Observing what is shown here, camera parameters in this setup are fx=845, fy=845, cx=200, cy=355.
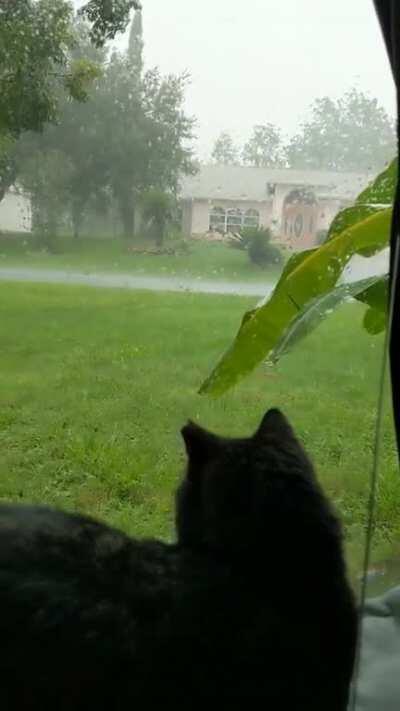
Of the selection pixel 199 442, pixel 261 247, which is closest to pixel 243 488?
pixel 199 442

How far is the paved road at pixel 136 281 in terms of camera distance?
1132 mm

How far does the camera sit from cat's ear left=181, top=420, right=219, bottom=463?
0.69 meters

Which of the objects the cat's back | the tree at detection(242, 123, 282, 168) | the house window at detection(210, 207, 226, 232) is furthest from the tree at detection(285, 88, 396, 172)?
the cat's back

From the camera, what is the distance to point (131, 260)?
1.16 meters

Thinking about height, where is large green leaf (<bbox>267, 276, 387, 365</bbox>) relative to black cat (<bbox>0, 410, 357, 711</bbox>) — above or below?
above

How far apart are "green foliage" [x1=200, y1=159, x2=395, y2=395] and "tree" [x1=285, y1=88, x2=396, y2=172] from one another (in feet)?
0.75

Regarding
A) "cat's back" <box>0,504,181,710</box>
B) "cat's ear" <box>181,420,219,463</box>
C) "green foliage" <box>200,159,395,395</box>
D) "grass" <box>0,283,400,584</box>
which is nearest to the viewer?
"cat's back" <box>0,504,181,710</box>

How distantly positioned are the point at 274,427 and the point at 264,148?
541mm

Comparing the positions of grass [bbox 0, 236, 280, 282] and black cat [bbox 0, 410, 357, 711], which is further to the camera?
grass [bbox 0, 236, 280, 282]

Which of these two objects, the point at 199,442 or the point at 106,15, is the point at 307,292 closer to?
the point at 199,442

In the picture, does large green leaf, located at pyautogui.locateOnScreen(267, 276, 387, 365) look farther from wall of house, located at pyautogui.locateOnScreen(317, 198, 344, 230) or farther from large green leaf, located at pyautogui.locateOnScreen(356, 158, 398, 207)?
wall of house, located at pyautogui.locateOnScreen(317, 198, 344, 230)

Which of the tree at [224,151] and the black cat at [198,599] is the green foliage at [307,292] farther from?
the tree at [224,151]

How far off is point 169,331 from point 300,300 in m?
0.35

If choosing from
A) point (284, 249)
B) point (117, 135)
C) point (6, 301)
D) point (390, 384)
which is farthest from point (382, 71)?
point (6, 301)
